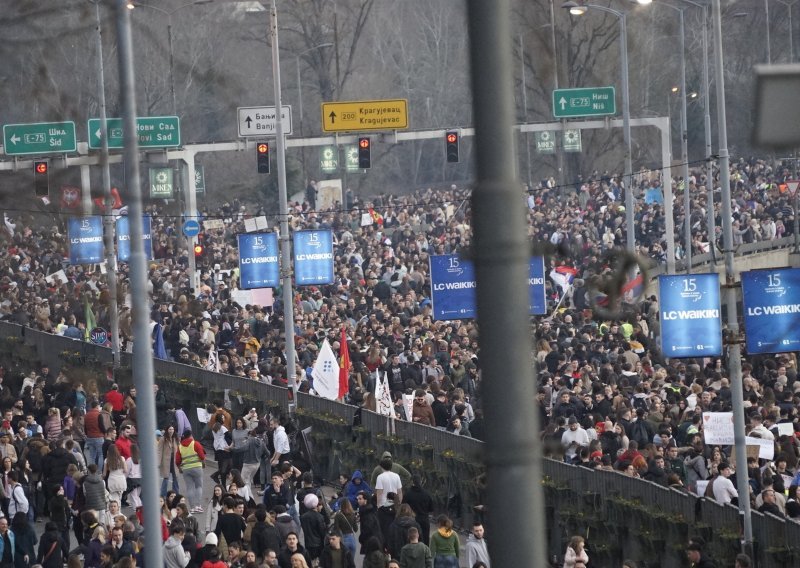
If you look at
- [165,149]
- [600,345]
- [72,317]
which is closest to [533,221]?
[165,149]

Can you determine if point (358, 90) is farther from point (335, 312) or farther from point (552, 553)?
point (552, 553)

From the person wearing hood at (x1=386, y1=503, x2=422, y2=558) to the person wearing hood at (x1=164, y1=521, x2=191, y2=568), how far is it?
2356 mm

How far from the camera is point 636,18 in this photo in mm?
71125

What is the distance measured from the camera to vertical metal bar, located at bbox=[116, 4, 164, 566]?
33.2 ft

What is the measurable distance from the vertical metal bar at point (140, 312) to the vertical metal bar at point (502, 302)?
17.2 ft

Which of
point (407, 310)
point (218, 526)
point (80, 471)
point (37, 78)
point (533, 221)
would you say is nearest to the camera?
point (37, 78)

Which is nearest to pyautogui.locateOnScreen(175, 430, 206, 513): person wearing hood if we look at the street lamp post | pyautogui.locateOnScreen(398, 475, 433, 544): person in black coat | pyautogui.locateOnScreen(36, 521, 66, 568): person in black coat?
pyautogui.locateOnScreen(36, 521, 66, 568): person in black coat

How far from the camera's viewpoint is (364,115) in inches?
1604

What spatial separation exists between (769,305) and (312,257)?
49.1ft

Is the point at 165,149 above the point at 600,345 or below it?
above

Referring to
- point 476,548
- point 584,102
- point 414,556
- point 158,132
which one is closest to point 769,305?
point 476,548

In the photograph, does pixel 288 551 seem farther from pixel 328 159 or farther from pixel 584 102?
pixel 328 159

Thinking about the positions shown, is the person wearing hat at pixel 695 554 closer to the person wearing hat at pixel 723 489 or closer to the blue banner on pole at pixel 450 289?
the person wearing hat at pixel 723 489

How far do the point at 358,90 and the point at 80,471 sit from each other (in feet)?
221
